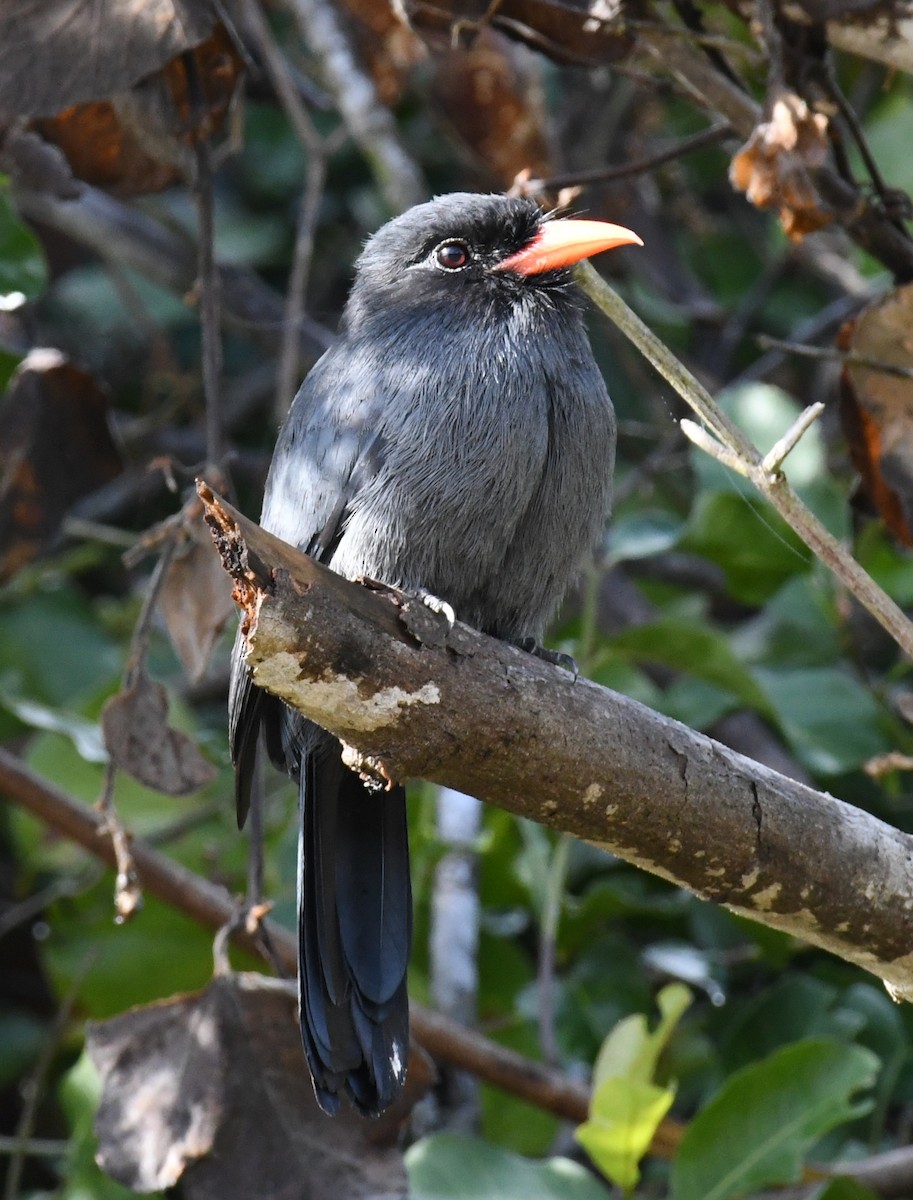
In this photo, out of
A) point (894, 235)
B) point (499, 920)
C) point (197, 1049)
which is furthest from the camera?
point (499, 920)

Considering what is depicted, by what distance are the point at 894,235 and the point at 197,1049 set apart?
1987mm

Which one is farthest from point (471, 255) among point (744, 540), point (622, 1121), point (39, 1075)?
point (39, 1075)

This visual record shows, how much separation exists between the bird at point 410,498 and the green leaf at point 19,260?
669 millimetres

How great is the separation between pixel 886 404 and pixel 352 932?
142cm

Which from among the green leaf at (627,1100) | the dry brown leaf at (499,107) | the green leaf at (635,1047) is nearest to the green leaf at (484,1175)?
the green leaf at (627,1100)

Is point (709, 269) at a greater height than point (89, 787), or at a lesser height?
greater

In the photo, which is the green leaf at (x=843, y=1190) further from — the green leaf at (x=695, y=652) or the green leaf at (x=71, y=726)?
the green leaf at (x=71, y=726)

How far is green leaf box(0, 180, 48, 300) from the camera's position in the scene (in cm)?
333

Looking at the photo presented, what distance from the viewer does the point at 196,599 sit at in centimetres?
291

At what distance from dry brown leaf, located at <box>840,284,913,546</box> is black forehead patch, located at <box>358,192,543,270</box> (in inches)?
26.2

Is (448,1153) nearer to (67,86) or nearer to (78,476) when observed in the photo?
(78,476)

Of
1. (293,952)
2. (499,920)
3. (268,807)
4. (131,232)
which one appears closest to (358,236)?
(131,232)

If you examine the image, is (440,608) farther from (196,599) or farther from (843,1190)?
(843,1190)

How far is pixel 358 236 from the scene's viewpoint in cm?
542
